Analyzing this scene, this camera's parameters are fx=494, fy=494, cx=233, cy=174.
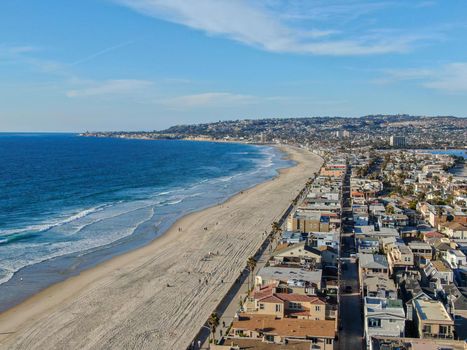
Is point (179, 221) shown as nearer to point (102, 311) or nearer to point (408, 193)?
point (102, 311)

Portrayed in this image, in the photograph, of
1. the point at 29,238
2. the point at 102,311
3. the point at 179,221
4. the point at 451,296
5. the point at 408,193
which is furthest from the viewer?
the point at 408,193

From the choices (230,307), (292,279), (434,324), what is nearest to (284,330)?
(292,279)

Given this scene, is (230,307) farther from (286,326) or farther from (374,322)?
(374,322)


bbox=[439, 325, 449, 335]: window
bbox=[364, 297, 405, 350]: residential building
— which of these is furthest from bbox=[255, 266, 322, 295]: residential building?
bbox=[439, 325, 449, 335]: window

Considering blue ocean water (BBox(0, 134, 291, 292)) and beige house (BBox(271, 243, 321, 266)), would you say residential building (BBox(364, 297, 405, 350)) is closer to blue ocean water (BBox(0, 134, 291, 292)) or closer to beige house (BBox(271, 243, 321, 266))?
beige house (BBox(271, 243, 321, 266))

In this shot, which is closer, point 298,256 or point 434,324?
point 434,324

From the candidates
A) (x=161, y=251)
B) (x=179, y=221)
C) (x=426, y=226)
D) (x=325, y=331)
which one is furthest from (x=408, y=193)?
(x=325, y=331)

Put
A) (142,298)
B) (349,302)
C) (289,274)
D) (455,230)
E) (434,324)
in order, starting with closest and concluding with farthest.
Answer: (434,324) → (289,274) → (349,302) → (142,298) → (455,230)
